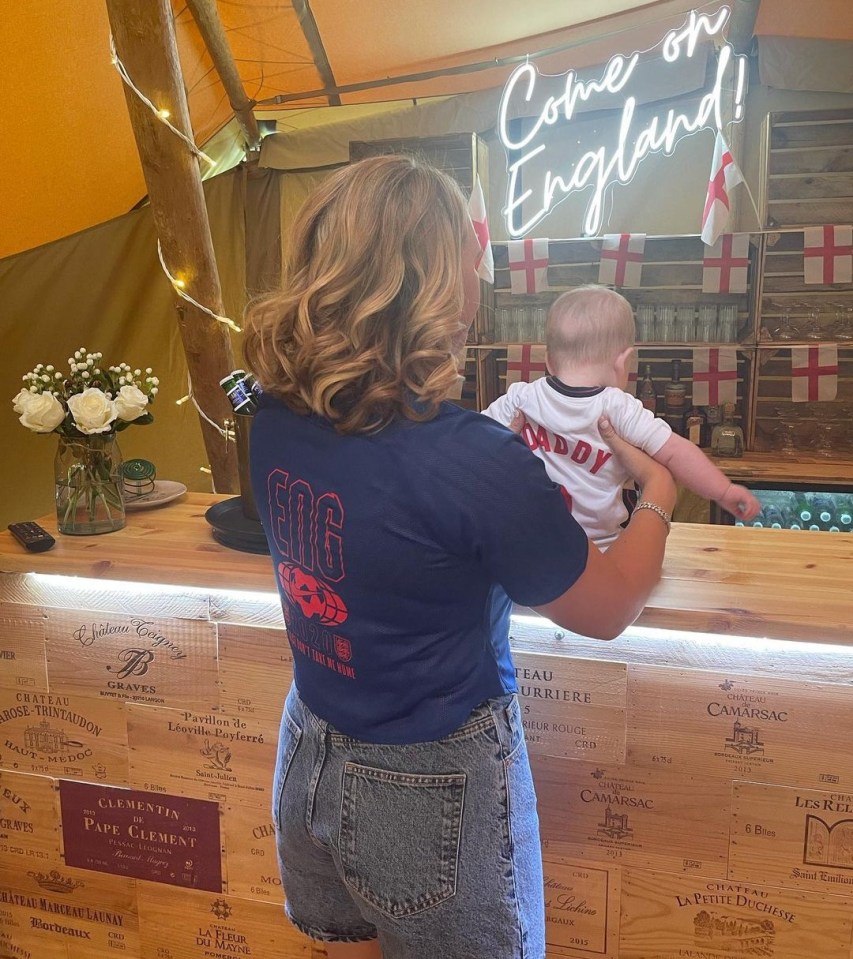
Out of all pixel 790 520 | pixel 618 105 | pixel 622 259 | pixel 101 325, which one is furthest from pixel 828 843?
pixel 101 325

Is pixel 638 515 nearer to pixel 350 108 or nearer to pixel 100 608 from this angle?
pixel 100 608

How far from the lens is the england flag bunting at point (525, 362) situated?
161 inches

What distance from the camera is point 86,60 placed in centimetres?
288

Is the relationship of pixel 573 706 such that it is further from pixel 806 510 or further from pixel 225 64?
pixel 225 64

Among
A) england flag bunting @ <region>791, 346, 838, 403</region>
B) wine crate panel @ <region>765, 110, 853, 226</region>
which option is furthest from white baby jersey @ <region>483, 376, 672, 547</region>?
wine crate panel @ <region>765, 110, 853, 226</region>

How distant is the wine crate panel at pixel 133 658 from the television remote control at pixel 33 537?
0.13m

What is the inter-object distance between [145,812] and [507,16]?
3.15m

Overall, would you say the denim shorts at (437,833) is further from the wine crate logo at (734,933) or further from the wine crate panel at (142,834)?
the wine crate panel at (142,834)

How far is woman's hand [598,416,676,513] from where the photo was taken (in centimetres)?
120

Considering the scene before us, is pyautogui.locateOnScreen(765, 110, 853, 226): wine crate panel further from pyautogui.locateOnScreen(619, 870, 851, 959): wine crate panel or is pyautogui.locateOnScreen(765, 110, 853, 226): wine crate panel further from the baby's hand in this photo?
pyautogui.locateOnScreen(619, 870, 851, 959): wine crate panel

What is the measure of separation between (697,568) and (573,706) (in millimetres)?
322

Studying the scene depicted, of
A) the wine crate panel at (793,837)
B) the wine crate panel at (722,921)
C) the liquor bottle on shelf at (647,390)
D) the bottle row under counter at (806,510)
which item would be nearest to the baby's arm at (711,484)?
the wine crate panel at (793,837)

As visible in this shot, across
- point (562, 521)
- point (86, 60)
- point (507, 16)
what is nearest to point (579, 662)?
point (562, 521)

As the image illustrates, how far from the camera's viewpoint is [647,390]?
4078 mm
